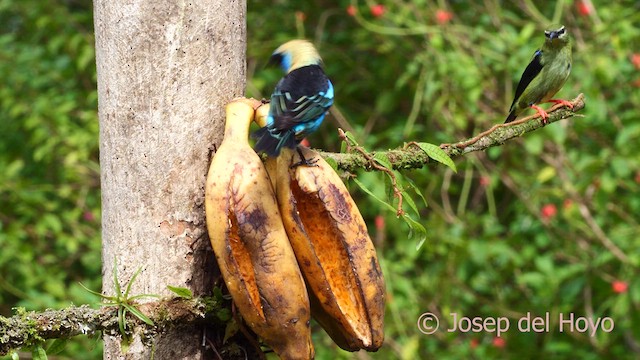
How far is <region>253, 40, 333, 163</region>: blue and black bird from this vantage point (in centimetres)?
210

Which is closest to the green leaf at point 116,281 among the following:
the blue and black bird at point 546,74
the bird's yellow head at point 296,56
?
the bird's yellow head at point 296,56

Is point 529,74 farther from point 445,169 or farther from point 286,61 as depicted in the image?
point 286,61

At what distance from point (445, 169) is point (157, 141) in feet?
11.4

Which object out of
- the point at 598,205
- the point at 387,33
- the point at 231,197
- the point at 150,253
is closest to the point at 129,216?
the point at 150,253

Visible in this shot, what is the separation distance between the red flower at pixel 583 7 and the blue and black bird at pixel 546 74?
858 millimetres

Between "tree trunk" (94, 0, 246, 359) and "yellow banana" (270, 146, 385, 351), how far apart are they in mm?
193

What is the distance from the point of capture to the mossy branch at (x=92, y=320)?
181cm

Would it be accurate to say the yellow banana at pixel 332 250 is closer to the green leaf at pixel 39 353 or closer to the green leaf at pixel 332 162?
the green leaf at pixel 332 162

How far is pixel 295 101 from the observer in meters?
2.29

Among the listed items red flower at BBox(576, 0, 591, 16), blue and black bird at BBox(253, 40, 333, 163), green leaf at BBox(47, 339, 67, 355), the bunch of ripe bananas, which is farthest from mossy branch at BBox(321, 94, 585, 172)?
red flower at BBox(576, 0, 591, 16)

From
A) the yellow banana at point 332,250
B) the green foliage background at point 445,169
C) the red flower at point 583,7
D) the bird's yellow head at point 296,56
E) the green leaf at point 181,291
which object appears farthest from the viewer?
the red flower at point 583,7

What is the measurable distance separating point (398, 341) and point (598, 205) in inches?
48.6

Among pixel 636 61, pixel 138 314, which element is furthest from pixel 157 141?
pixel 636 61

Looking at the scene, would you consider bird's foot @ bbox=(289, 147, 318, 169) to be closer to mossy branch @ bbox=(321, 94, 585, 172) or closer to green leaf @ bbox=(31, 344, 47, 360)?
mossy branch @ bbox=(321, 94, 585, 172)
